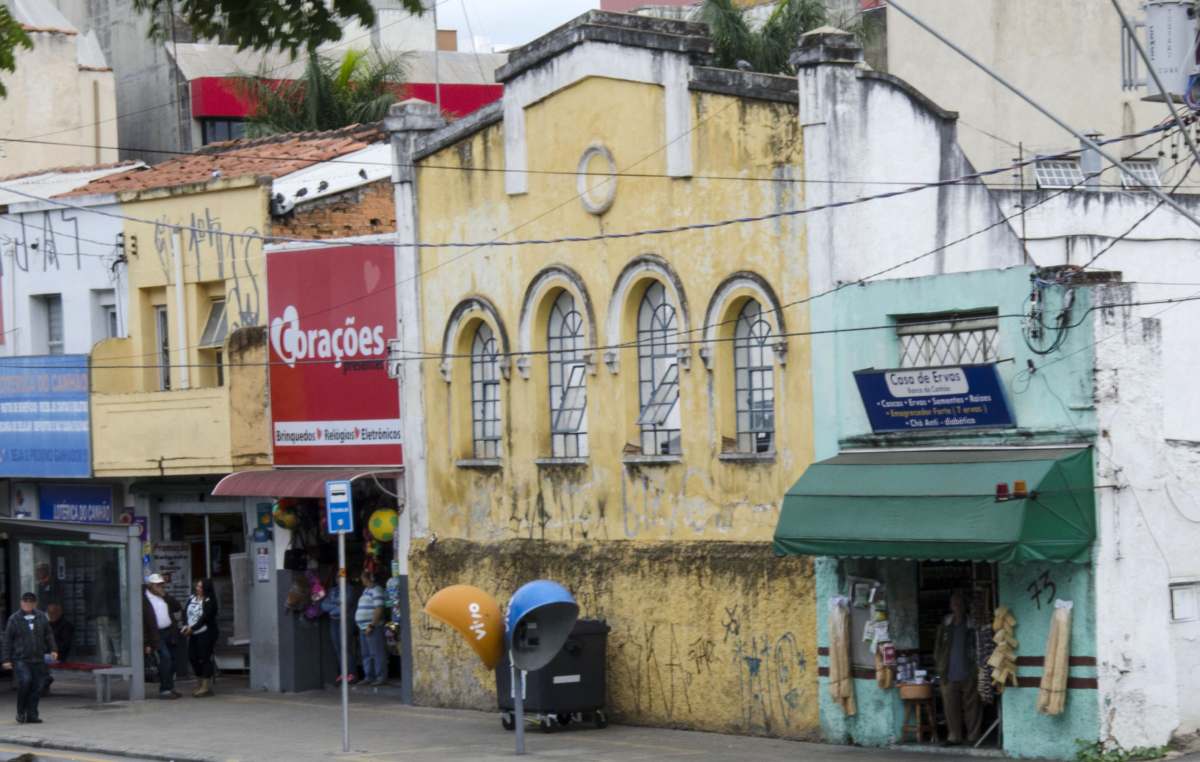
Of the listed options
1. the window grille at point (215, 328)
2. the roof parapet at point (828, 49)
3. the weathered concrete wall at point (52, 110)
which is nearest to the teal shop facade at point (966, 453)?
the roof parapet at point (828, 49)

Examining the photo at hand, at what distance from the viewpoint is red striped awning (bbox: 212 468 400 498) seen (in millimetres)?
21672

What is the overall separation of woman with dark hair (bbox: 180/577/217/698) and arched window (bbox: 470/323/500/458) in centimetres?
516

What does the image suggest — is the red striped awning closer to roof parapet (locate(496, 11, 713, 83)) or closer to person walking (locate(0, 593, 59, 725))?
person walking (locate(0, 593, 59, 725))

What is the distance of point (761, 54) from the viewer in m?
33.3

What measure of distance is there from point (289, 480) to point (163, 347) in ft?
15.6

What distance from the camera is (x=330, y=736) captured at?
18.6 metres

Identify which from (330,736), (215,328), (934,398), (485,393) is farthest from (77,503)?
(934,398)

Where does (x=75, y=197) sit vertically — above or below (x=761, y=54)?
below

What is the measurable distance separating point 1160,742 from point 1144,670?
2.11 ft

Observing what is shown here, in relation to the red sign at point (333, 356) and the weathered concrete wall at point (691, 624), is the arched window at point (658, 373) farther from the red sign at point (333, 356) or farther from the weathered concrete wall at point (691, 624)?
the red sign at point (333, 356)

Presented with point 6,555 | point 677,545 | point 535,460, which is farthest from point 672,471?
point 6,555

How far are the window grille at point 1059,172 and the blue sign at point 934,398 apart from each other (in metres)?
10.9

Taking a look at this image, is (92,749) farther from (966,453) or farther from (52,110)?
(52,110)

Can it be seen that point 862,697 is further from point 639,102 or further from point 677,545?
point 639,102
